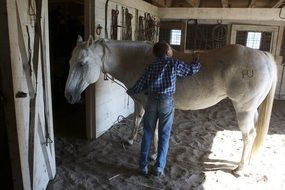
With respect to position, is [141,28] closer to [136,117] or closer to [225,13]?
[225,13]

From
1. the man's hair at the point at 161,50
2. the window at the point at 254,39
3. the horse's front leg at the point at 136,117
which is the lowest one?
the horse's front leg at the point at 136,117

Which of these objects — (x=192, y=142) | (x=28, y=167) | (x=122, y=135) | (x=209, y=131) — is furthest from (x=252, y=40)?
(x=28, y=167)

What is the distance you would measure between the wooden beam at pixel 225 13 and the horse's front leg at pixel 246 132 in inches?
146

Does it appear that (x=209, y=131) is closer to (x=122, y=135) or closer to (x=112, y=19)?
(x=122, y=135)

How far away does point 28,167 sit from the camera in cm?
200

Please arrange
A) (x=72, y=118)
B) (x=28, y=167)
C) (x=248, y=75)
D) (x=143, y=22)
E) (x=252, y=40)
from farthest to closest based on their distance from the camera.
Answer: (x=252, y=40), (x=143, y=22), (x=72, y=118), (x=248, y=75), (x=28, y=167)

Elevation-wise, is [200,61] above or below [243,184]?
above

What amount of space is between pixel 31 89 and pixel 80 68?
823 millimetres

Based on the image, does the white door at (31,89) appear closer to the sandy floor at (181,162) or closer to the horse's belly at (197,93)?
the sandy floor at (181,162)

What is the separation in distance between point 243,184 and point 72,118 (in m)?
3.26

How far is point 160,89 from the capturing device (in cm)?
252

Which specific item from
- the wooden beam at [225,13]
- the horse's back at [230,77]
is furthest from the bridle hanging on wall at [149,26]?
the horse's back at [230,77]

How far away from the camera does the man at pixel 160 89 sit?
2.50 m

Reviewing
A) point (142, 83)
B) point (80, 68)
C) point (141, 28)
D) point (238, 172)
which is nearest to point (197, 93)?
point (142, 83)
